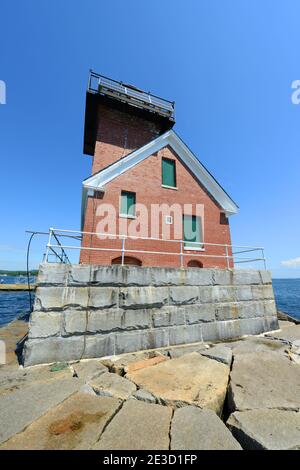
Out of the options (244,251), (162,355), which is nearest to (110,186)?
(244,251)

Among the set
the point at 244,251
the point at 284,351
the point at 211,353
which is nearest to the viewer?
the point at 211,353

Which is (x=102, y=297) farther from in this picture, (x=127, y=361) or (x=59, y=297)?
(x=127, y=361)

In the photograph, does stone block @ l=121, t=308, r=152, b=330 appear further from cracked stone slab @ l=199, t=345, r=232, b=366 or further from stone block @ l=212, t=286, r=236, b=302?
stone block @ l=212, t=286, r=236, b=302

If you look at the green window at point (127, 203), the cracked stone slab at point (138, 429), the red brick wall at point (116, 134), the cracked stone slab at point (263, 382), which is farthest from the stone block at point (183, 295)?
the red brick wall at point (116, 134)

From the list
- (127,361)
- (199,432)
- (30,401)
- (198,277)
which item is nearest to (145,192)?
(198,277)

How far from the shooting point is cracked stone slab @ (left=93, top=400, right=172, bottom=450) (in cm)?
273

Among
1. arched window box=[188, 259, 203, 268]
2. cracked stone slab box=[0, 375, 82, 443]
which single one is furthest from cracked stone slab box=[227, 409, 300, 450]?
arched window box=[188, 259, 203, 268]

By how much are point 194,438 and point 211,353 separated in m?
3.49

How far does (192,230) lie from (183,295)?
5.81 m

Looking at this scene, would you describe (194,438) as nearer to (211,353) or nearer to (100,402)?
(100,402)

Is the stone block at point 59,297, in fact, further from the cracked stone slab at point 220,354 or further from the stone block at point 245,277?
the stone block at point 245,277

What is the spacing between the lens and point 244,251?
10508 mm

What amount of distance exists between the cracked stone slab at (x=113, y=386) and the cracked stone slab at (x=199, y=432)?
106cm

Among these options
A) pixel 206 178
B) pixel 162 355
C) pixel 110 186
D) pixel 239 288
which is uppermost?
pixel 206 178
